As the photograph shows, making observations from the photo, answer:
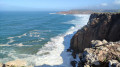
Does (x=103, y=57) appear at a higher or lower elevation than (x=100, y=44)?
lower

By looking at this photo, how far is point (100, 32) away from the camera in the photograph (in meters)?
21.8

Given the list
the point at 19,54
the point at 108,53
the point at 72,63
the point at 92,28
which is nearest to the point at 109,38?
the point at 92,28

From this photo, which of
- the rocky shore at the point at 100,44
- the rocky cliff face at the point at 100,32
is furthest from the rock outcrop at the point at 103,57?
the rocky cliff face at the point at 100,32

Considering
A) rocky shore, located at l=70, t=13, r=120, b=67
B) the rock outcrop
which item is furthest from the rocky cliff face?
the rock outcrop

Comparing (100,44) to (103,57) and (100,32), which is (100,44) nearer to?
(103,57)

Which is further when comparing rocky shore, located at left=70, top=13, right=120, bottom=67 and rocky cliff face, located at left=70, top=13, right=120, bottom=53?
rocky cliff face, located at left=70, top=13, right=120, bottom=53

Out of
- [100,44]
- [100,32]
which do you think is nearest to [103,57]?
[100,44]

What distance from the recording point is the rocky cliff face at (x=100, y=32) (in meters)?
20.0

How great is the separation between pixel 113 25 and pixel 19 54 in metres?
23.0

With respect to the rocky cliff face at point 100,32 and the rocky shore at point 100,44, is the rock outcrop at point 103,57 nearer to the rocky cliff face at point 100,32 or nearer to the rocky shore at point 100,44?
the rocky shore at point 100,44

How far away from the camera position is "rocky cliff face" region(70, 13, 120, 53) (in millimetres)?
19953

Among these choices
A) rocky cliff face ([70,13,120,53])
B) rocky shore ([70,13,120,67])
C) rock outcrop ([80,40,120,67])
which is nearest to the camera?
rock outcrop ([80,40,120,67])

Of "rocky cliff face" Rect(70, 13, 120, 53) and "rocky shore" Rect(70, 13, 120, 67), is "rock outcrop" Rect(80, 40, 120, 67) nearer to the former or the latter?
"rocky shore" Rect(70, 13, 120, 67)

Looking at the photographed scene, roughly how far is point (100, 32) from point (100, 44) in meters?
10.8
